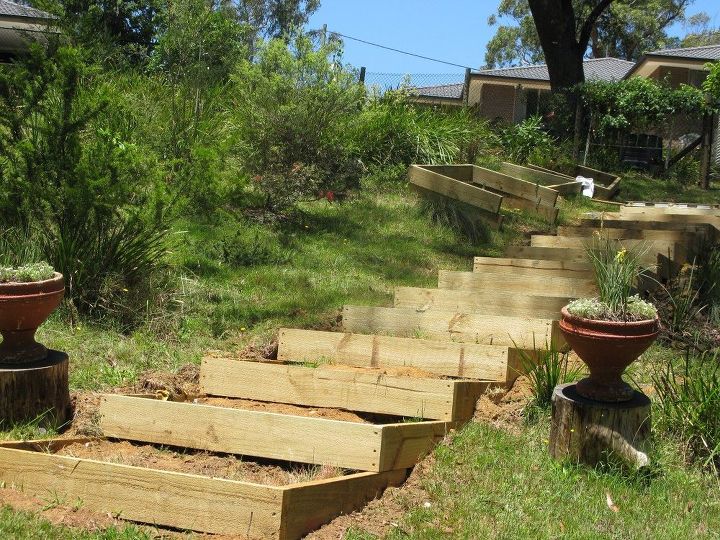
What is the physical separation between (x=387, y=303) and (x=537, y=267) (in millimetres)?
1404

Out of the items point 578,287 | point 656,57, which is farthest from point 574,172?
point 656,57

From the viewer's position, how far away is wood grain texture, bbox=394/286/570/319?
269 inches

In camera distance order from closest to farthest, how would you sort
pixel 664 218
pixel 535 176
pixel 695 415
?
pixel 695 415 → pixel 664 218 → pixel 535 176

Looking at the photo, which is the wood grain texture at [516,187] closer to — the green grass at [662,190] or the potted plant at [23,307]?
the green grass at [662,190]

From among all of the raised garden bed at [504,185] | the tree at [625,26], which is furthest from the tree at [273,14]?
the raised garden bed at [504,185]

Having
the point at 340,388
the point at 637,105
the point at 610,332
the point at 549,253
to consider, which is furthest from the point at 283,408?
the point at 637,105

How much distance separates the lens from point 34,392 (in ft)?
16.7

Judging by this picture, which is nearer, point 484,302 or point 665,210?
point 484,302

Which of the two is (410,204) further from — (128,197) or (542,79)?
(542,79)


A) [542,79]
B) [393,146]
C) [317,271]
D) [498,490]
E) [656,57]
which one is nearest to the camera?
[498,490]

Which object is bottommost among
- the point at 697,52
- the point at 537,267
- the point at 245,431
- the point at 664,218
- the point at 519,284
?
the point at 245,431

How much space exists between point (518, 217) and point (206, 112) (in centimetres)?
451

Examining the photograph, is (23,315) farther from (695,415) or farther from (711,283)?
(711,283)

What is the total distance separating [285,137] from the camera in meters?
12.3
